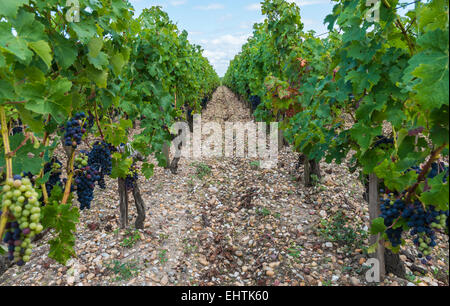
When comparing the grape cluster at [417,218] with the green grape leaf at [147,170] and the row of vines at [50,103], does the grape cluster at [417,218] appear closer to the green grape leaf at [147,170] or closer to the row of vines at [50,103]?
the row of vines at [50,103]

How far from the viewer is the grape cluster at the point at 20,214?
1.32 m

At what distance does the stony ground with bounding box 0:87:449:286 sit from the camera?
3523mm

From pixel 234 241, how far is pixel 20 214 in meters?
3.56

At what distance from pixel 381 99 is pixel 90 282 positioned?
4.00m

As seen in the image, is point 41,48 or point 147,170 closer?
point 41,48

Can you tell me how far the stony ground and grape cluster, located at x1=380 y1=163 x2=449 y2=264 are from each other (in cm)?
120

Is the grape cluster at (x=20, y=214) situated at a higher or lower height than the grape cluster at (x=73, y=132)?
lower

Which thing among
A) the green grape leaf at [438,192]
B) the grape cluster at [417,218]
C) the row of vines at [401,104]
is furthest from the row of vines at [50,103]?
the grape cluster at [417,218]

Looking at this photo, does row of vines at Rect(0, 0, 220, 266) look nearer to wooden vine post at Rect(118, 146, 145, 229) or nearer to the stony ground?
wooden vine post at Rect(118, 146, 145, 229)

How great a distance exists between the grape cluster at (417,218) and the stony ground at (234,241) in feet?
3.95

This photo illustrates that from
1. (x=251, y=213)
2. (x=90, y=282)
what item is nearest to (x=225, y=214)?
(x=251, y=213)

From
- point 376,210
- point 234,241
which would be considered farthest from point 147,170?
point 376,210

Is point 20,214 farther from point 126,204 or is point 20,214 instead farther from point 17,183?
point 126,204

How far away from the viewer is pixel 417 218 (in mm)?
1948
